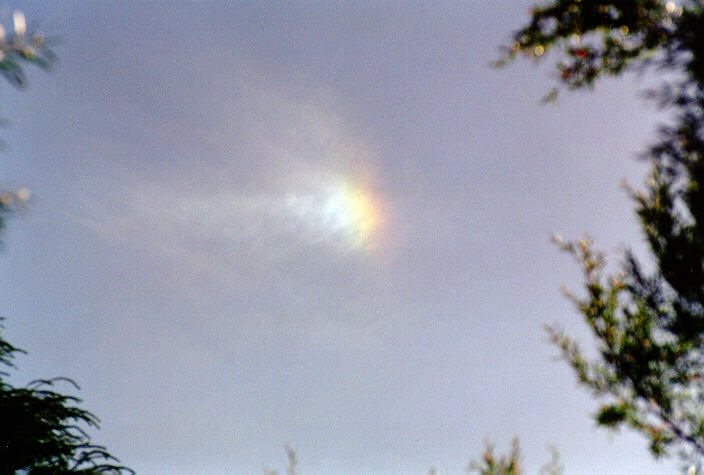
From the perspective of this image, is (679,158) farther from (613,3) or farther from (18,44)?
(18,44)

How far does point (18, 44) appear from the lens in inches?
83.2


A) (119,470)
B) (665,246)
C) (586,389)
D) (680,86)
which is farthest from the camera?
(586,389)

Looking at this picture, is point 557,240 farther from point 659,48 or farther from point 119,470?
point 119,470

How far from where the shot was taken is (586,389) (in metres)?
7.32

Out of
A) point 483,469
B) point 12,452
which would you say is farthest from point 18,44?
point 483,469

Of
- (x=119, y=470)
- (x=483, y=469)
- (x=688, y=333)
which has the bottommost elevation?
(x=119, y=470)

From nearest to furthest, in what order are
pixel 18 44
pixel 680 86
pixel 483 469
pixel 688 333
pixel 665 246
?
pixel 18 44
pixel 680 86
pixel 688 333
pixel 665 246
pixel 483 469

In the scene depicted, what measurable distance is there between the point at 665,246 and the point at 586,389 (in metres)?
2.84

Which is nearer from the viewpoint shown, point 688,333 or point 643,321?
point 688,333

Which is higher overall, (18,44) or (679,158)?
(679,158)

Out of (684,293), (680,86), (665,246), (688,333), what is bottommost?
(688,333)

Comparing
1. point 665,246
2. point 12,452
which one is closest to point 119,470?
point 12,452

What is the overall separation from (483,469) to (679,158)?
7121 mm

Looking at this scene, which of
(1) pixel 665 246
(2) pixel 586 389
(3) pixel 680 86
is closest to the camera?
(3) pixel 680 86
